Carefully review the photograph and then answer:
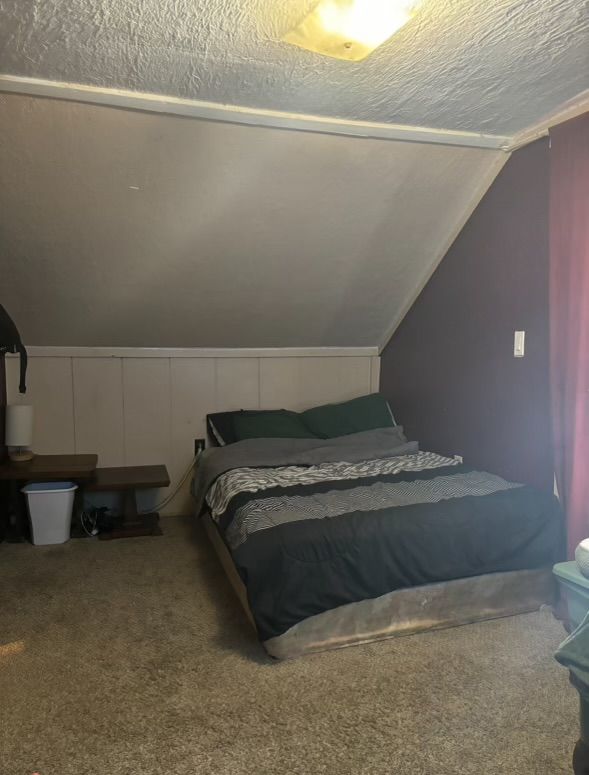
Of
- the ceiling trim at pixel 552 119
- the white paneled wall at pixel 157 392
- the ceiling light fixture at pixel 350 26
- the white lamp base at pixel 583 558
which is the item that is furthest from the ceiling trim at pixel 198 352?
the white lamp base at pixel 583 558

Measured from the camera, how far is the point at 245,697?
1.93 m

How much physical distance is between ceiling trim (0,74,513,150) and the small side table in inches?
79.2

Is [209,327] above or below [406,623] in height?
above

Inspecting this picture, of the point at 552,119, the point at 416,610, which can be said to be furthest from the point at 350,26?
the point at 416,610

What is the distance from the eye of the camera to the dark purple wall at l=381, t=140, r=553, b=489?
2754mm

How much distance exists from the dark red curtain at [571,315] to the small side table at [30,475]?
256 cm

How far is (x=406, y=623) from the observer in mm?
2342

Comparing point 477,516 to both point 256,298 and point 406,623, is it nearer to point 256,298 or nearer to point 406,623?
point 406,623

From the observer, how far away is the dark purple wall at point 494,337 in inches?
108

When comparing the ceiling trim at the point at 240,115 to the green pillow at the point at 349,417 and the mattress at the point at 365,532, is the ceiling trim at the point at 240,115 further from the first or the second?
the green pillow at the point at 349,417

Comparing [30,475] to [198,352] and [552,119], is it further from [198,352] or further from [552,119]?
[552,119]

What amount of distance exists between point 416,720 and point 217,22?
2.25 meters

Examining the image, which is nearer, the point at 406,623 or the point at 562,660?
the point at 562,660

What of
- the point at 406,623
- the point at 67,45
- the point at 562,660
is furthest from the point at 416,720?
the point at 67,45
